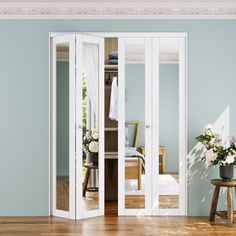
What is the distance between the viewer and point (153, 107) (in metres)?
6.00

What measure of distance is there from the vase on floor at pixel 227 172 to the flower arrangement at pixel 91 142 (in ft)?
5.01

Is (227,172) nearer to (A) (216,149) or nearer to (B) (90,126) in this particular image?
(A) (216,149)

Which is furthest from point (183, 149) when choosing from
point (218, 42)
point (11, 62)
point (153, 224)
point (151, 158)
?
point (11, 62)

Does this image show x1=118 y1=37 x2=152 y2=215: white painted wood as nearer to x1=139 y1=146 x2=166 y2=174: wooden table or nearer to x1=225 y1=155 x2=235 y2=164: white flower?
x1=139 y1=146 x2=166 y2=174: wooden table

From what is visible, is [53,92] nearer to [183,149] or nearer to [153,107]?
[153,107]

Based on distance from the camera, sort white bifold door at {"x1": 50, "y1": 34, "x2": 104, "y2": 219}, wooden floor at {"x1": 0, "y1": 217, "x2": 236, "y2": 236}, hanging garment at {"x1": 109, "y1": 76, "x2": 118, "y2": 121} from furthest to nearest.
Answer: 1. hanging garment at {"x1": 109, "y1": 76, "x2": 118, "y2": 121}
2. white bifold door at {"x1": 50, "y1": 34, "x2": 104, "y2": 219}
3. wooden floor at {"x1": 0, "y1": 217, "x2": 236, "y2": 236}

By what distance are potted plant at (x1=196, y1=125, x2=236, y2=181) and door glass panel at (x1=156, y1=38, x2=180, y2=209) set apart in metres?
0.41

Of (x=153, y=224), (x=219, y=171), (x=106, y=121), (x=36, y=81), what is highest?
(x=36, y=81)

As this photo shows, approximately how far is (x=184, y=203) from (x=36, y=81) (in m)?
2.38

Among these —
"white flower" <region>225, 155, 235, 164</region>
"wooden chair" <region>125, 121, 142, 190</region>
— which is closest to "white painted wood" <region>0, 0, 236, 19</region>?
"wooden chair" <region>125, 121, 142, 190</region>

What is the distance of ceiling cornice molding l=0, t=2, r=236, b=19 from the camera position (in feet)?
19.7

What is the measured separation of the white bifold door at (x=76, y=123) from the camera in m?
5.84

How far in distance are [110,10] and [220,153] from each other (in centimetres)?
220

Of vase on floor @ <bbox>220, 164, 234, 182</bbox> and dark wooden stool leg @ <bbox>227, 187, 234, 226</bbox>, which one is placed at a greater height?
vase on floor @ <bbox>220, 164, 234, 182</bbox>
